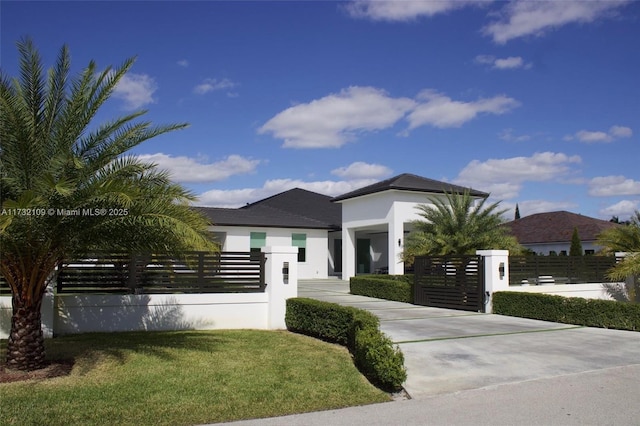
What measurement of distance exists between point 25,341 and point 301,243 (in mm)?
23854

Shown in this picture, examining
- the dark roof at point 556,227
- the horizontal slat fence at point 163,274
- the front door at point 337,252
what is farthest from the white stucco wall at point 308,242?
the horizontal slat fence at point 163,274

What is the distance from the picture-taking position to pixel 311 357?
8180mm

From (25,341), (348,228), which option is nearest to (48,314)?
(25,341)

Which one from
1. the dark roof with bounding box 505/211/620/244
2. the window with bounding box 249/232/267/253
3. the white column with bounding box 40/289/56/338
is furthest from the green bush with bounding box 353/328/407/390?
the dark roof with bounding box 505/211/620/244

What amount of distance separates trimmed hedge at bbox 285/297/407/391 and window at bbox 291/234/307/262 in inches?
763

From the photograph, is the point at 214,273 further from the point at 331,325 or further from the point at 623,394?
the point at 623,394

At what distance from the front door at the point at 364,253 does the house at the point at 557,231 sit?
9.03 meters

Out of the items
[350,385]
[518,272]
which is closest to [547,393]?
[350,385]

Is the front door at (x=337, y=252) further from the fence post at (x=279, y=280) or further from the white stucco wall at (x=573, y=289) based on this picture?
the fence post at (x=279, y=280)

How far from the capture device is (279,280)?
442 inches

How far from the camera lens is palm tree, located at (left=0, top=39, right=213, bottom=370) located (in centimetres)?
667

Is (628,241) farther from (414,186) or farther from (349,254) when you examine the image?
(349,254)

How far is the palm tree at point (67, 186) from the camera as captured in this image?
263 inches

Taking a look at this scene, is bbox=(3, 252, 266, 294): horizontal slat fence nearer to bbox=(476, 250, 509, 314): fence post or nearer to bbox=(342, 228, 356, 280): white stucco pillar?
bbox=(476, 250, 509, 314): fence post
